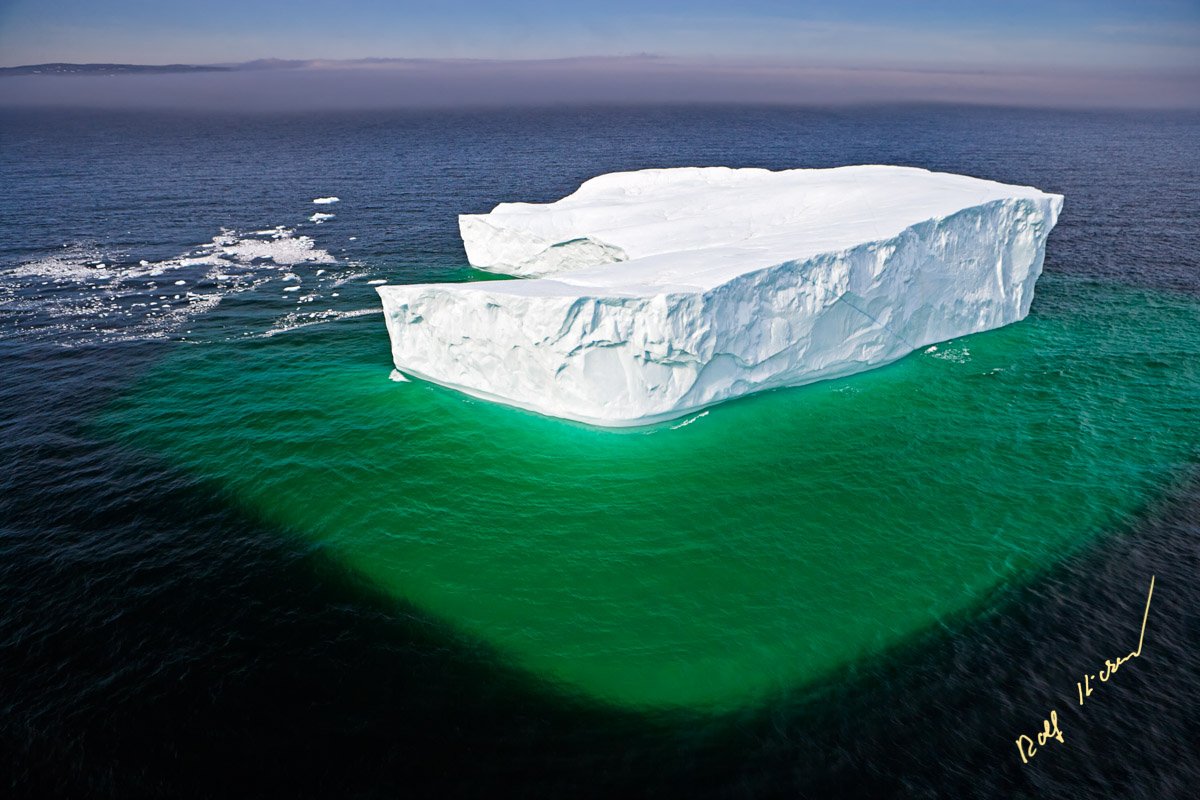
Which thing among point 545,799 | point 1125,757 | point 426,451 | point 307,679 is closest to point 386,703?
point 307,679

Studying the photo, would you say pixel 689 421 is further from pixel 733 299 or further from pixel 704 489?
pixel 733 299

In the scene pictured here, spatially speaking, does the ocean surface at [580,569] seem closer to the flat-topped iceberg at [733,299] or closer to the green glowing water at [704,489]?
the green glowing water at [704,489]

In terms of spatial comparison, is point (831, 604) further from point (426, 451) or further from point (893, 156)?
point (893, 156)
